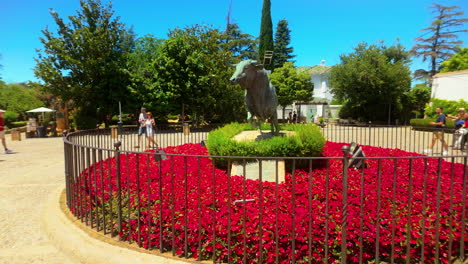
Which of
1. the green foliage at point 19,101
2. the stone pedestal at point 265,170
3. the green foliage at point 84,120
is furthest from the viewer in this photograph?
the green foliage at point 19,101

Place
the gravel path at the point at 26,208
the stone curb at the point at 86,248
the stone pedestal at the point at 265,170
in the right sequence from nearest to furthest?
the stone curb at the point at 86,248 → the gravel path at the point at 26,208 → the stone pedestal at the point at 265,170

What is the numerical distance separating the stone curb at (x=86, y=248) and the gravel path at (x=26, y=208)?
0.09m

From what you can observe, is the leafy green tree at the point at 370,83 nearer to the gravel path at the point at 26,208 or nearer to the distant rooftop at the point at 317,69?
the distant rooftop at the point at 317,69

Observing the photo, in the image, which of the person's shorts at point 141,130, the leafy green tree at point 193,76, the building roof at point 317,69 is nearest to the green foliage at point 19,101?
the leafy green tree at point 193,76

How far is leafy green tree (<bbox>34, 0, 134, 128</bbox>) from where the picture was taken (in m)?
21.8

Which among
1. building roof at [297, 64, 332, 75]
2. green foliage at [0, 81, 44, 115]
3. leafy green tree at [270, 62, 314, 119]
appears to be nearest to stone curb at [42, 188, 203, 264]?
leafy green tree at [270, 62, 314, 119]

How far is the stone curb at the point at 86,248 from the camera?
11.1 feet

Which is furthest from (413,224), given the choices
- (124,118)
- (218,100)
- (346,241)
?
(124,118)

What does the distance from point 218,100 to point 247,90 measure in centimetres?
1887

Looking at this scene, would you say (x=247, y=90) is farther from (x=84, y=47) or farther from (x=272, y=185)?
(x=84, y=47)

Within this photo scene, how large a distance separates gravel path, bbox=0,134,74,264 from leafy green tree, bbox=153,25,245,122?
12.6m

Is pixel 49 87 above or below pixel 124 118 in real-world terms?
above

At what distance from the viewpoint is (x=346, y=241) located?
3438mm

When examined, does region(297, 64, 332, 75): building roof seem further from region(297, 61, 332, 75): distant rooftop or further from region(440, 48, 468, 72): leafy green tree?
region(440, 48, 468, 72): leafy green tree
